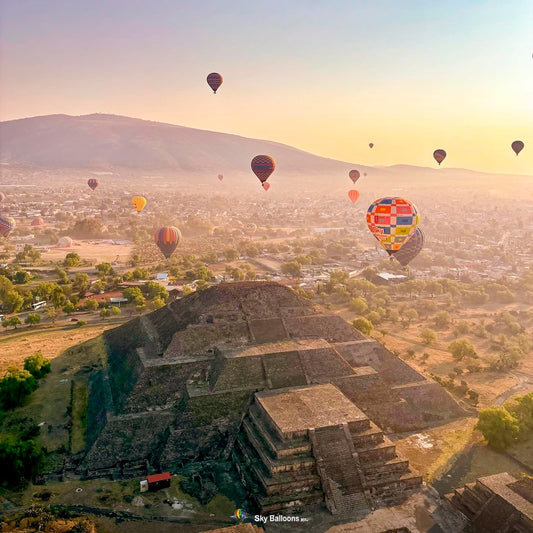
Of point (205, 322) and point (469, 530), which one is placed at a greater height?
point (205, 322)

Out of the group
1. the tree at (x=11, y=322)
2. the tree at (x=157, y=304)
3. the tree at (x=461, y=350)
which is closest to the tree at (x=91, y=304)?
the tree at (x=157, y=304)

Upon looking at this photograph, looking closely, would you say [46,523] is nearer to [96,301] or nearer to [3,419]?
[3,419]

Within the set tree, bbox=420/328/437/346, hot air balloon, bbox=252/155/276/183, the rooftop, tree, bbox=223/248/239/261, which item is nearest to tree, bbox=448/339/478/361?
tree, bbox=420/328/437/346

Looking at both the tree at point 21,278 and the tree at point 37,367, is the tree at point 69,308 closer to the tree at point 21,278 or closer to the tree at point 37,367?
the tree at point 21,278

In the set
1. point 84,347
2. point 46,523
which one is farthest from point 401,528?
point 84,347

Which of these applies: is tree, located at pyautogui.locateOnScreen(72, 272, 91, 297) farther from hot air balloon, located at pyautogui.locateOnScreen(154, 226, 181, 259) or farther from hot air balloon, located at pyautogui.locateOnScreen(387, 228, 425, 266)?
hot air balloon, located at pyautogui.locateOnScreen(387, 228, 425, 266)

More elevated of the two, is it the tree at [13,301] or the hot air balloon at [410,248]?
the hot air balloon at [410,248]

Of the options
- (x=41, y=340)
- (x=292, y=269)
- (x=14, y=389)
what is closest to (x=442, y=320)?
(x=292, y=269)
